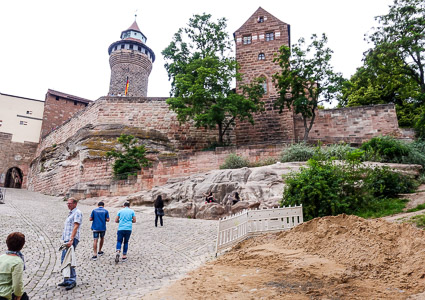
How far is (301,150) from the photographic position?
15.4m

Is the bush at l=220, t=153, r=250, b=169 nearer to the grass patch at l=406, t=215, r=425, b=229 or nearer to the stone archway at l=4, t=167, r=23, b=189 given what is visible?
the grass patch at l=406, t=215, r=425, b=229

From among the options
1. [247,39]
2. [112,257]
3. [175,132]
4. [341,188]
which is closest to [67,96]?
[175,132]

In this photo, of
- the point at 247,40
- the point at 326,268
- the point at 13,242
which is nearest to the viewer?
the point at 13,242

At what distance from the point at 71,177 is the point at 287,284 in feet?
72.1

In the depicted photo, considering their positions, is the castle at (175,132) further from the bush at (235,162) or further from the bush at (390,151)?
the bush at (390,151)

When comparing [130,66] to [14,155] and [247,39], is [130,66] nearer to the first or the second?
[14,155]

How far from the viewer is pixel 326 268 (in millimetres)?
4875

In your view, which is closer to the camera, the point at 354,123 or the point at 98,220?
the point at 98,220

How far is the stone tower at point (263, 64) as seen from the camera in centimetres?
2270

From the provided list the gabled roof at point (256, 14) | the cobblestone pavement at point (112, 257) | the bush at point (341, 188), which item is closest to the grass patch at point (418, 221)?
the bush at point (341, 188)

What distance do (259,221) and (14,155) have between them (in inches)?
1356

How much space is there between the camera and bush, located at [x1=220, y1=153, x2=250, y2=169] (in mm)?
16203

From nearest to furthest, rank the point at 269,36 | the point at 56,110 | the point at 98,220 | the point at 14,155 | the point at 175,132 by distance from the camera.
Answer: the point at 98,220
the point at 175,132
the point at 269,36
the point at 14,155
the point at 56,110

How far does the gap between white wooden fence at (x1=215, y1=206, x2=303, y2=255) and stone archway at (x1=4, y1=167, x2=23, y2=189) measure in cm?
3475
